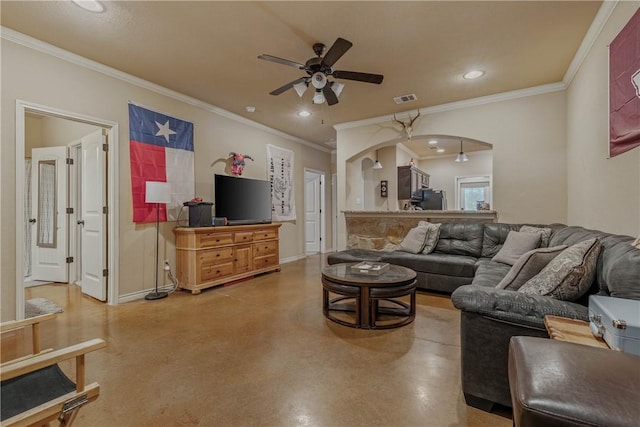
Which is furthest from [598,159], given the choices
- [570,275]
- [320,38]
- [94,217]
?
[94,217]

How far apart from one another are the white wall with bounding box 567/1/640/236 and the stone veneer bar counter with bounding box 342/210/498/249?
4.51 feet

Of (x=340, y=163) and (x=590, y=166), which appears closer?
(x=590, y=166)

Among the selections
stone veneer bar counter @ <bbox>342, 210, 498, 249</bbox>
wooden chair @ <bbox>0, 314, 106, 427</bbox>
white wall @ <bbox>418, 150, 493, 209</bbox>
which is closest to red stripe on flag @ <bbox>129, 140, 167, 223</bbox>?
wooden chair @ <bbox>0, 314, 106, 427</bbox>

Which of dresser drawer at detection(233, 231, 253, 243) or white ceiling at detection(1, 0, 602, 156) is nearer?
white ceiling at detection(1, 0, 602, 156)

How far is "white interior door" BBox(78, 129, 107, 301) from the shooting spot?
348 cm

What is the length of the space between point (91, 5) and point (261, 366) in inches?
119

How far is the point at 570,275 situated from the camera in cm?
158

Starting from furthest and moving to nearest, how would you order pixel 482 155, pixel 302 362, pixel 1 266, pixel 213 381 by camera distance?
pixel 482 155 → pixel 1 266 → pixel 302 362 → pixel 213 381

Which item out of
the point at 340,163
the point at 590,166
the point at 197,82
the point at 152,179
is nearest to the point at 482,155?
the point at 340,163

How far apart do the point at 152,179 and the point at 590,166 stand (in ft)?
15.9

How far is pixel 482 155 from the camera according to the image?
26.5 feet

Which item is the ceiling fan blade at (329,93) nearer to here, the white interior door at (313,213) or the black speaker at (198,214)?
the black speaker at (198,214)

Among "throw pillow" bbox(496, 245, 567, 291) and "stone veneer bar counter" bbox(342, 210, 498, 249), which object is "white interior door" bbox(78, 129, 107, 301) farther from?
"throw pillow" bbox(496, 245, 567, 291)

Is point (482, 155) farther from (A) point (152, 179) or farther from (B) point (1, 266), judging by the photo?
(B) point (1, 266)
